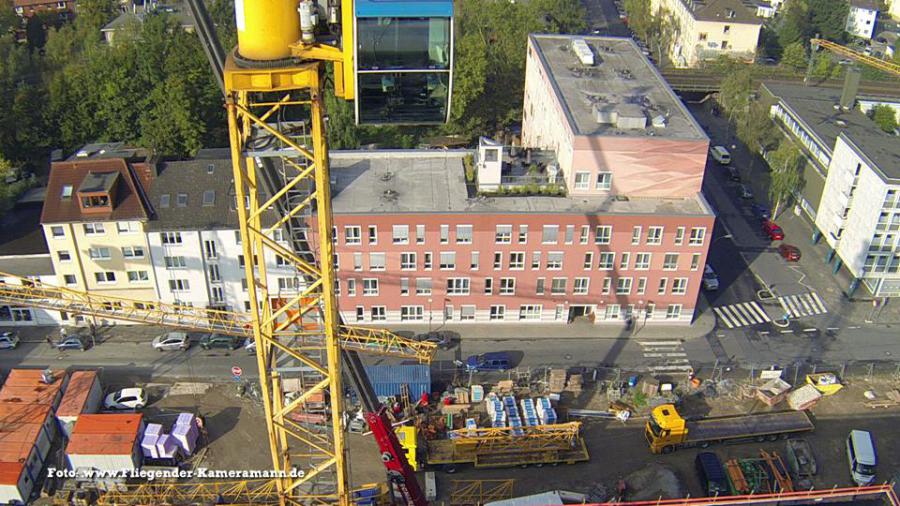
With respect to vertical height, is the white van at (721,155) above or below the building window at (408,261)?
below

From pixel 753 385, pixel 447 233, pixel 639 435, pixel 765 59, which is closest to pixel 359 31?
pixel 447 233

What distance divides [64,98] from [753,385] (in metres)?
67.4

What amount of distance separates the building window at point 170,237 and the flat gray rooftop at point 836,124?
5473cm

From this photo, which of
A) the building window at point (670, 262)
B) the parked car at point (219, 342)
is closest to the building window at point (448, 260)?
the building window at point (670, 262)

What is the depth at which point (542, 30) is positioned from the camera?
101 meters

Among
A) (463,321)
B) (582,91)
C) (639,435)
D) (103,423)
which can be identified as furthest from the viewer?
(582,91)

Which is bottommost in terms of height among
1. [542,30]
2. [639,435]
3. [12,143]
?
[639,435]

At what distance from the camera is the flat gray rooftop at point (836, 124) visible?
66.1 m

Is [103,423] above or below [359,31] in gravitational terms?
below

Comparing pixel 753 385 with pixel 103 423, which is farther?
pixel 753 385

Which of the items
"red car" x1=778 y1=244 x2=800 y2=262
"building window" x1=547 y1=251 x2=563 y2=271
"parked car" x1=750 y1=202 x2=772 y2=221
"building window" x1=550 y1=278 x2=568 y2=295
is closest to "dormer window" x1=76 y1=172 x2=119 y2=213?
"building window" x1=547 y1=251 x2=563 y2=271

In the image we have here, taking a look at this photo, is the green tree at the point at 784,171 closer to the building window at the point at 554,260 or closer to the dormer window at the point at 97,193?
the building window at the point at 554,260

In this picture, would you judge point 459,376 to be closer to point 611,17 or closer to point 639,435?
point 639,435

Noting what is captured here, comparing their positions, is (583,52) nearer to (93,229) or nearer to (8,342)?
(93,229)
